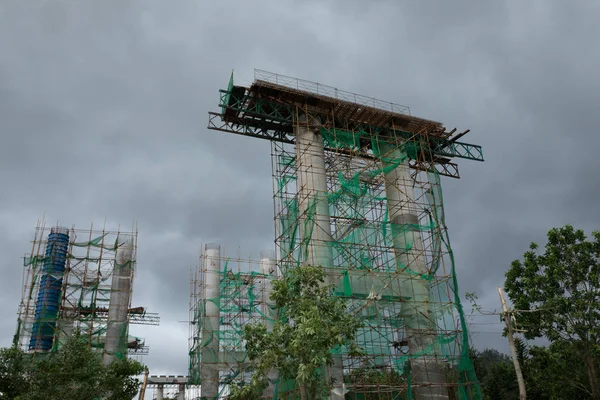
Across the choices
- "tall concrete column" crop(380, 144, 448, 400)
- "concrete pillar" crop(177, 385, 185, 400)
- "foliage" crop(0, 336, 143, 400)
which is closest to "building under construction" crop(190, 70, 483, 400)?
"tall concrete column" crop(380, 144, 448, 400)

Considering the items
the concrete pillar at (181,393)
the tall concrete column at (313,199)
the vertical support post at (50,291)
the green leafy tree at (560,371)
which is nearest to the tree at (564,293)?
the green leafy tree at (560,371)

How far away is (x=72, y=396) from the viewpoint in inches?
679

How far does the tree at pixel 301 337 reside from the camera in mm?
15211

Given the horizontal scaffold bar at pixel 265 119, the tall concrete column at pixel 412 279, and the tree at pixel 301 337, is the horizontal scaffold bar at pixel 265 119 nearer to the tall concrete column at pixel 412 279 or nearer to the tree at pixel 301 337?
the tall concrete column at pixel 412 279

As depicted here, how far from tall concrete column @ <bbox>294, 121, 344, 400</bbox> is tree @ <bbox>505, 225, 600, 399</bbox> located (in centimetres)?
1011

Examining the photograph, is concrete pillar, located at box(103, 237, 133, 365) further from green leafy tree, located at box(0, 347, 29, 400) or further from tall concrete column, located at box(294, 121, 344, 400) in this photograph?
tall concrete column, located at box(294, 121, 344, 400)

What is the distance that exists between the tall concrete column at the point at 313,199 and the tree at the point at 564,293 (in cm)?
1011

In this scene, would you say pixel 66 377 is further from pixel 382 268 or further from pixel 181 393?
pixel 181 393

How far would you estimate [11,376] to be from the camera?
1859 centimetres

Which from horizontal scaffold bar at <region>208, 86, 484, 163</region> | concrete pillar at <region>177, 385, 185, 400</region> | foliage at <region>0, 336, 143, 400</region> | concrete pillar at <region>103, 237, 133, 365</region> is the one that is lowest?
foliage at <region>0, 336, 143, 400</region>

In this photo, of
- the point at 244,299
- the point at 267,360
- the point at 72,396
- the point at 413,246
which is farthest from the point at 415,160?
the point at 72,396

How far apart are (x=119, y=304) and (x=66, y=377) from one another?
1502 cm

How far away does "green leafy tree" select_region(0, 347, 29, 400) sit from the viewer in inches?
731

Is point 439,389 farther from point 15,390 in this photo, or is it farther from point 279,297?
point 15,390
